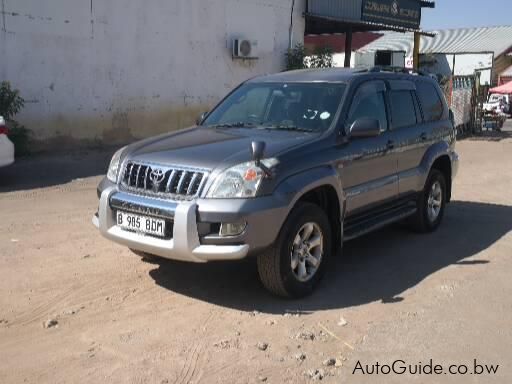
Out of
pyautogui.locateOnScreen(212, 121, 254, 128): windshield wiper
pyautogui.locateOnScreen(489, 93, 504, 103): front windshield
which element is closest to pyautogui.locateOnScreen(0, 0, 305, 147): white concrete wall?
pyautogui.locateOnScreen(212, 121, 254, 128): windshield wiper

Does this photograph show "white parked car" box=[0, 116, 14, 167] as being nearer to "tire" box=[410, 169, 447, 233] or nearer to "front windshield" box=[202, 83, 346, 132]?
"front windshield" box=[202, 83, 346, 132]

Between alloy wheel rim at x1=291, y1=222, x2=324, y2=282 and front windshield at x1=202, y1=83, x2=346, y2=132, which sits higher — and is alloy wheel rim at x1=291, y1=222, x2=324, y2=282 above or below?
below

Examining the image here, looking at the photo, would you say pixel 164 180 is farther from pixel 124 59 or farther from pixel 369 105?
pixel 124 59

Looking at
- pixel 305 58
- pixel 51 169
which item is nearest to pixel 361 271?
pixel 51 169

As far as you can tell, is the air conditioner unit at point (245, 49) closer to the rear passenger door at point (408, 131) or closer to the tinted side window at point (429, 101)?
the tinted side window at point (429, 101)

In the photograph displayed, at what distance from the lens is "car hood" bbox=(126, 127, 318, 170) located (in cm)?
454

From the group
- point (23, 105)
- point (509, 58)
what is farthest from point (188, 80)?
point (509, 58)

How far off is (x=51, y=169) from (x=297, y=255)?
7.09 metres

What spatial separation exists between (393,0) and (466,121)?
4.68m

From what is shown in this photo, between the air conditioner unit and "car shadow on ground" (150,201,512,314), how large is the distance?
31.5 feet

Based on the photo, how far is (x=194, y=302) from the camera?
4762mm

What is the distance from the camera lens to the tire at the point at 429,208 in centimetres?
677

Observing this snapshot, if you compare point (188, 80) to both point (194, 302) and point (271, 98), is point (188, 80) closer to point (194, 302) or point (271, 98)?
point (271, 98)

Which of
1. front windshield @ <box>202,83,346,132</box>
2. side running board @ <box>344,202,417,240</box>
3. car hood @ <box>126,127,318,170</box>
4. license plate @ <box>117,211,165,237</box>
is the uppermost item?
front windshield @ <box>202,83,346,132</box>
